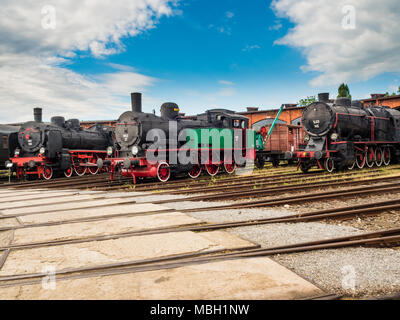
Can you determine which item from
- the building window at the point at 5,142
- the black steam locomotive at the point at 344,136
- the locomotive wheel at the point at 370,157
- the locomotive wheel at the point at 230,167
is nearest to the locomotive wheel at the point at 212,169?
the locomotive wheel at the point at 230,167

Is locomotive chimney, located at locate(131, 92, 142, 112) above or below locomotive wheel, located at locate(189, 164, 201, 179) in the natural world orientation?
above

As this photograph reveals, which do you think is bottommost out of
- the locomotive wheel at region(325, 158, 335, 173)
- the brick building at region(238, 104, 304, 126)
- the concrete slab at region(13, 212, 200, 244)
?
the concrete slab at region(13, 212, 200, 244)

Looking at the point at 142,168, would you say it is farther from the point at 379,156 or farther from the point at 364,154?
the point at 379,156

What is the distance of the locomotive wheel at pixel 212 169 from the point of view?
12750 mm

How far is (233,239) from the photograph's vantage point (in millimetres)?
4016

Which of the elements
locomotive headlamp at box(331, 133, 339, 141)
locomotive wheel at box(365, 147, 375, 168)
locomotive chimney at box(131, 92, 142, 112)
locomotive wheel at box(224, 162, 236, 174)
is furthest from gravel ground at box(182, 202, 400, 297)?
locomotive wheel at box(365, 147, 375, 168)

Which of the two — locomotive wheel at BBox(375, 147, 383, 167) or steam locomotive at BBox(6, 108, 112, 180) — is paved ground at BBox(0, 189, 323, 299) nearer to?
steam locomotive at BBox(6, 108, 112, 180)

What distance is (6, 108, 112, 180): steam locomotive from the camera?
46.3 feet

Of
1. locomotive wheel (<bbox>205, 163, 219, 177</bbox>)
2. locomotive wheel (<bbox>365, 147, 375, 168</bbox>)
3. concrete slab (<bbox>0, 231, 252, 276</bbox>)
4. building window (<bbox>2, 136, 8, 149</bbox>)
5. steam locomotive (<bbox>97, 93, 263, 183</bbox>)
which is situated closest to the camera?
concrete slab (<bbox>0, 231, 252, 276</bbox>)

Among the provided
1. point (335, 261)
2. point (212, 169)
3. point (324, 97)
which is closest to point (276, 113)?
point (324, 97)

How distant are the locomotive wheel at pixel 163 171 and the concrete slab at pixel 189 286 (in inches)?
323

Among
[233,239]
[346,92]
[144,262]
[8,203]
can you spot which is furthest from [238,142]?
[346,92]

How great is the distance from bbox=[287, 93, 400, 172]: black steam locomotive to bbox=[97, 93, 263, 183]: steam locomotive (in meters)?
2.67
